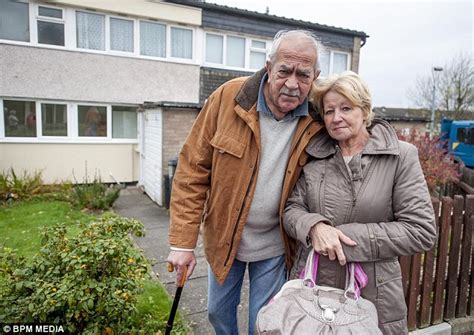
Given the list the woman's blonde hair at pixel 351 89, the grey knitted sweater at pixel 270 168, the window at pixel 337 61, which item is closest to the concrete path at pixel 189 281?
the grey knitted sweater at pixel 270 168

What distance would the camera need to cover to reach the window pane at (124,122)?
10.7 meters

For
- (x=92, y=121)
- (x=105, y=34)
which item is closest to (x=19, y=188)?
(x=92, y=121)

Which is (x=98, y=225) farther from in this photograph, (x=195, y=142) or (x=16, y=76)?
(x=16, y=76)

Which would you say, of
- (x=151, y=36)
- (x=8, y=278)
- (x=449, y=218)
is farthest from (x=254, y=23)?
(x=8, y=278)

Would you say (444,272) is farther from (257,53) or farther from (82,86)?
(257,53)

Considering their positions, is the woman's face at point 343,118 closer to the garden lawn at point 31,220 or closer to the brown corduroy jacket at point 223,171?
the brown corduroy jacket at point 223,171

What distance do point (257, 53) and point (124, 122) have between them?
5172 mm

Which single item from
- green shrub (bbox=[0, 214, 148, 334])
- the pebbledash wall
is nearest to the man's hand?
green shrub (bbox=[0, 214, 148, 334])

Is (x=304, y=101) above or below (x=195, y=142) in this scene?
above

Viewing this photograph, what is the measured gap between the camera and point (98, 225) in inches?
99.7

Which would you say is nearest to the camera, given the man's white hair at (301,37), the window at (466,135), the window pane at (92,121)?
the man's white hair at (301,37)

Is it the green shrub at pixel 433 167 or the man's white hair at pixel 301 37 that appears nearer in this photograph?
the man's white hair at pixel 301 37

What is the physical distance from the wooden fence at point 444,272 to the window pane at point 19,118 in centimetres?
1001

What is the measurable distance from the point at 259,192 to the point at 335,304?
2.32 ft
